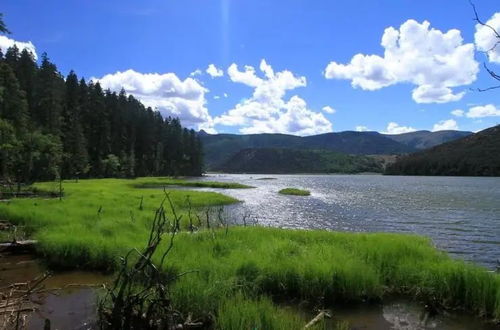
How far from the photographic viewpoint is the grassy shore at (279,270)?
11133mm

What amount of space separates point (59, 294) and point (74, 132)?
8698 cm

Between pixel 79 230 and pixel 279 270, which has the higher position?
pixel 79 230

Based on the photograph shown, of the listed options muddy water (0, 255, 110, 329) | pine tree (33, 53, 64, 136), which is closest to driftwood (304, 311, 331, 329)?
muddy water (0, 255, 110, 329)

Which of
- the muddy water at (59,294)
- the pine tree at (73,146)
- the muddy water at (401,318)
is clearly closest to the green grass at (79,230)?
the muddy water at (59,294)

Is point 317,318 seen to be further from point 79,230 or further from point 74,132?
point 74,132

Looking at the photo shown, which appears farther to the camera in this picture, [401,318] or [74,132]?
[74,132]

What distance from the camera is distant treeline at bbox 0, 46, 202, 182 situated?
202ft

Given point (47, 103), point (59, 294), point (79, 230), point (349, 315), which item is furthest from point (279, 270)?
point (47, 103)

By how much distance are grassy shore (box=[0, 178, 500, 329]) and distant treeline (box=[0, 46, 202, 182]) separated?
21803 mm

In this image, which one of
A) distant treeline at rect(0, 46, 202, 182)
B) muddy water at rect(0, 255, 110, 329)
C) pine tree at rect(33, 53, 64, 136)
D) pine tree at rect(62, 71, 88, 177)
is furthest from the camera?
pine tree at rect(62, 71, 88, 177)

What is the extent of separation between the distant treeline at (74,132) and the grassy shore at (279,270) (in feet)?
71.5

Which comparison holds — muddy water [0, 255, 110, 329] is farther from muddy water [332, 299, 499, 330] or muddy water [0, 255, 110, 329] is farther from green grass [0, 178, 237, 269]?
muddy water [332, 299, 499, 330]

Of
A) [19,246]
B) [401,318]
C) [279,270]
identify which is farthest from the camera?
[19,246]

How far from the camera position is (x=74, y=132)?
305 feet
